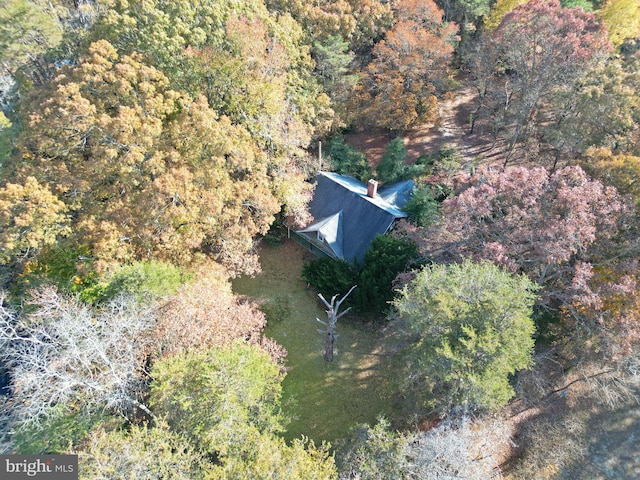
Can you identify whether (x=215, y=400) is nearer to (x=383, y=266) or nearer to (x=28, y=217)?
(x=383, y=266)

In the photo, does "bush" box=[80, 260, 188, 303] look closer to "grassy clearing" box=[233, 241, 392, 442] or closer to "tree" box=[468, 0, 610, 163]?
"grassy clearing" box=[233, 241, 392, 442]

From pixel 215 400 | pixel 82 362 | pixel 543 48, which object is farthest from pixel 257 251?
pixel 543 48

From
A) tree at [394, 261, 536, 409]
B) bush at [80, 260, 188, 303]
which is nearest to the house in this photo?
tree at [394, 261, 536, 409]

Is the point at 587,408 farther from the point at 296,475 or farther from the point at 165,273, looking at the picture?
the point at 165,273

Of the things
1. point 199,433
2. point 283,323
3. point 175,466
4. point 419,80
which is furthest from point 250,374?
point 419,80

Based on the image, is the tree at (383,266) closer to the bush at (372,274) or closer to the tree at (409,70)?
the bush at (372,274)

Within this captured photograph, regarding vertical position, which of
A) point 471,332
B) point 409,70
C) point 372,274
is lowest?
point 372,274

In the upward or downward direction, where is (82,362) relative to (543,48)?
downward
